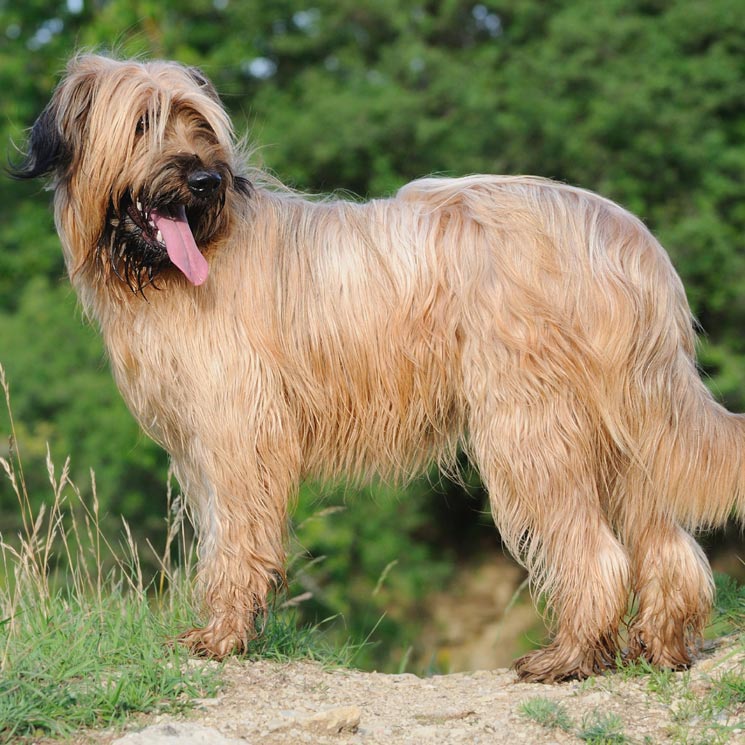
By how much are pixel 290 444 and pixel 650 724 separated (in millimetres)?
1836

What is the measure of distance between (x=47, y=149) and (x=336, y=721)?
2630 millimetres

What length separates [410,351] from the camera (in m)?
4.66

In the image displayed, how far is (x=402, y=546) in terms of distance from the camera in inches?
531

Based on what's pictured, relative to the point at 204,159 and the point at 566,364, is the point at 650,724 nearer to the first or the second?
the point at 566,364

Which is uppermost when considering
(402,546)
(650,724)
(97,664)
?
(97,664)

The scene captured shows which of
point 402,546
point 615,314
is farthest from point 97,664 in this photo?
point 402,546

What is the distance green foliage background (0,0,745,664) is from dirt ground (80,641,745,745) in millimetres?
7762

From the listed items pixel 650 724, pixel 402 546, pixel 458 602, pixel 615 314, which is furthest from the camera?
pixel 458 602

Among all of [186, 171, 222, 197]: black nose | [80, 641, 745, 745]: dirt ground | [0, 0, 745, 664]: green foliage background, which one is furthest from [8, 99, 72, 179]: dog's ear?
[0, 0, 745, 664]: green foliage background

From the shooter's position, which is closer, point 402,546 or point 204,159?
point 204,159

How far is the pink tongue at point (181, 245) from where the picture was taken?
4516 millimetres

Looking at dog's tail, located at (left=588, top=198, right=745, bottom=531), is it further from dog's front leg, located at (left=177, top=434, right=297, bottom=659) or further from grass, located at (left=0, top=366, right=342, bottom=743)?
grass, located at (left=0, top=366, right=342, bottom=743)

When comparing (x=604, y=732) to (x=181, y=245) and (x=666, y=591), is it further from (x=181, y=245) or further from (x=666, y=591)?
(x=181, y=245)

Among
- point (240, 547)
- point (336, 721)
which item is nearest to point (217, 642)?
point (240, 547)
